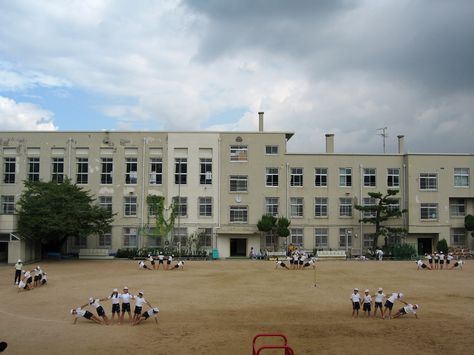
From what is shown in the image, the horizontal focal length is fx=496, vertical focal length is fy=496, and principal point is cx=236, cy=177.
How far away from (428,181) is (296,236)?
13.5m

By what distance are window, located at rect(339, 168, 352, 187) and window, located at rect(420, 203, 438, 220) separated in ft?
23.3

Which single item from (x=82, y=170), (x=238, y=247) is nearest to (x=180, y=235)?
(x=238, y=247)

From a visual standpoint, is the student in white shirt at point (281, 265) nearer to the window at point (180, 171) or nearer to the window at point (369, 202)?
the window at point (369, 202)

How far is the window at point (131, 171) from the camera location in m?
46.1

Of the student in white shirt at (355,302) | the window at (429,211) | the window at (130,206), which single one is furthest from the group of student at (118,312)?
the window at (429,211)

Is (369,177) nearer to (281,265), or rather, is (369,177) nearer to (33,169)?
(281,265)

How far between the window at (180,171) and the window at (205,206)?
2337mm

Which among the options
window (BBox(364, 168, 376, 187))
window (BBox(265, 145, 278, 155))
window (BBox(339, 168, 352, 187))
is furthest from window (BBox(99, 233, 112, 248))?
window (BBox(364, 168, 376, 187))

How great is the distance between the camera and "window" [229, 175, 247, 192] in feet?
152

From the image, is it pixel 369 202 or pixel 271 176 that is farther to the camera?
pixel 369 202

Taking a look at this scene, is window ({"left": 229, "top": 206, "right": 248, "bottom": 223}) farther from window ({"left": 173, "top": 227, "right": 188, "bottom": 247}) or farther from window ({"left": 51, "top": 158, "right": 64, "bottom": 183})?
window ({"left": 51, "top": 158, "right": 64, "bottom": 183})

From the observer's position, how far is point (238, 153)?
46.6 meters

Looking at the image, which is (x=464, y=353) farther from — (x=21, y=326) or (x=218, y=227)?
(x=218, y=227)

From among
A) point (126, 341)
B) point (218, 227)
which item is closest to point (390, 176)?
point (218, 227)
